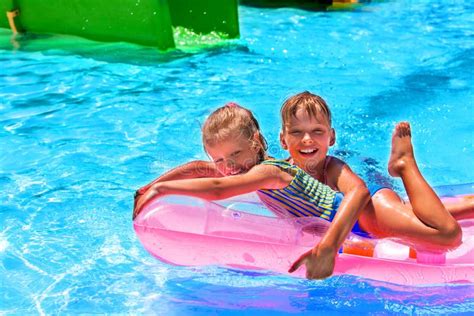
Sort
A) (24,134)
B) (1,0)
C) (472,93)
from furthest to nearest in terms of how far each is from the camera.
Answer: (1,0)
(472,93)
(24,134)

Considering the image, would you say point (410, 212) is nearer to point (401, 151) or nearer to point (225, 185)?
point (401, 151)

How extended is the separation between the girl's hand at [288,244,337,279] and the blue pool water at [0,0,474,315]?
375 mm

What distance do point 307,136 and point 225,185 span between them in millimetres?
468

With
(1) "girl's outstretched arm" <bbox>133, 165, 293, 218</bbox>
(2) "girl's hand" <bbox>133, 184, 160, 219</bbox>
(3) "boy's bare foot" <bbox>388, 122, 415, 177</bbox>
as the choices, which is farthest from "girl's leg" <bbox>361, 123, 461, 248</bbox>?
(2) "girl's hand" <bbox>133, 184, 160, 219</bbox>

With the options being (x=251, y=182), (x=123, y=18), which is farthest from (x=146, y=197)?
(x=123, y=18)

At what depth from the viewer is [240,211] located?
2955 millimetres

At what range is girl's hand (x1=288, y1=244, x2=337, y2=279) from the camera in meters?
2.56

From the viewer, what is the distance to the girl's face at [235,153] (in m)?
2.84

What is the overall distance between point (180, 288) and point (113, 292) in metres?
0.31

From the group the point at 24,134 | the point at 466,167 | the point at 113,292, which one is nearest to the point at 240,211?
the point at 113,292

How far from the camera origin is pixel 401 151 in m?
3.02

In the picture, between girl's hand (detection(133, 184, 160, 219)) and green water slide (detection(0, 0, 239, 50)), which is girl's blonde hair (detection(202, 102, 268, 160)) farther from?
green water slide (detection(0, 0, 239, 50))

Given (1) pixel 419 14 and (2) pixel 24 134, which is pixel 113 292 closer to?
(2) pixel 24 134

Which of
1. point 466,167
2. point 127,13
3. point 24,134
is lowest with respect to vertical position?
point 466,167
